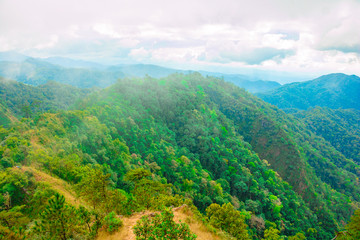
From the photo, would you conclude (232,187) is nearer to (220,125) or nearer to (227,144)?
(227,144)

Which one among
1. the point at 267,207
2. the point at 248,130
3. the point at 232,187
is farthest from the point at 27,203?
the point at 248,130

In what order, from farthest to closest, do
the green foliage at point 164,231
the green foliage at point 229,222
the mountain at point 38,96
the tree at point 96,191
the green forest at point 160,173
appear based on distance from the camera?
1. the mountain at point 38,96
2. the green foliage at point 229,222
3. the tree at point 96,191
4. the green forest at point 160,173
5. the green foliage at point 164,231

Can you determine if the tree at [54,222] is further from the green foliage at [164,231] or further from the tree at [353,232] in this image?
the tree at [353,232]

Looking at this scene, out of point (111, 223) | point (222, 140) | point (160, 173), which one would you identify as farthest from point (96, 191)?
point (222, 140)

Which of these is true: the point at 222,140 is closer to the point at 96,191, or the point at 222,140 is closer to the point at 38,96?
the point at 96,191

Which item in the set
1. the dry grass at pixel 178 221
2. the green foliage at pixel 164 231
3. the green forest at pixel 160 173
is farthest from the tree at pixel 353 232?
the green foliage at pixel 164 231

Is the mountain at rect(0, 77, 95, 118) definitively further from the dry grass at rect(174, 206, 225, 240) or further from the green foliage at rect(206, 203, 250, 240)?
the dry grass at rect(174, 206, 225, 240)

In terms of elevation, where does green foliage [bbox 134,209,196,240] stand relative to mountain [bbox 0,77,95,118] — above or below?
above

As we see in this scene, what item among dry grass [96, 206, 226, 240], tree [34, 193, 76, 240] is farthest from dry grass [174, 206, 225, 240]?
tree [34, 193, 76, 240]
